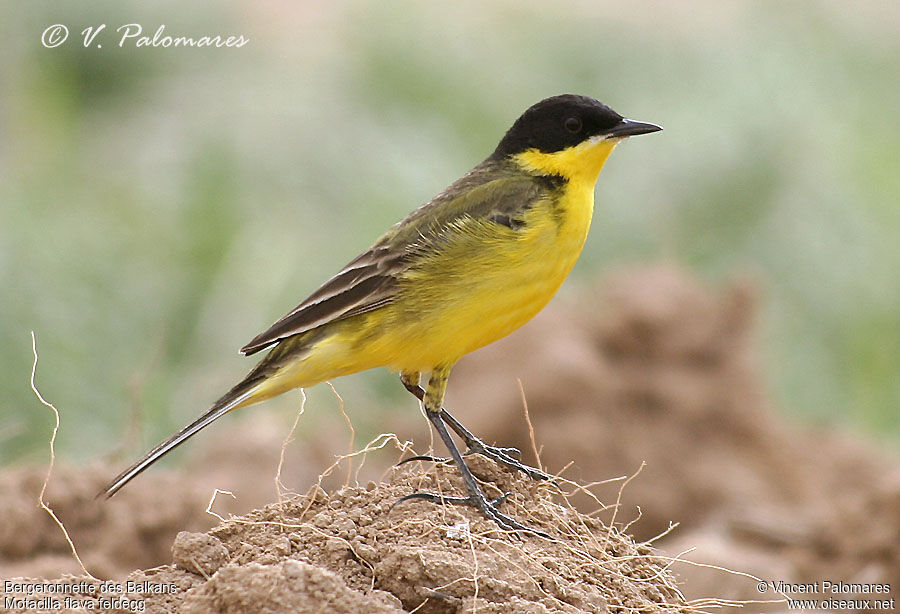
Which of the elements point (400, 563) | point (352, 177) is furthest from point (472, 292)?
point (352, 177)

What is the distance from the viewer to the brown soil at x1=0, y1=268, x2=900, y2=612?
380cm

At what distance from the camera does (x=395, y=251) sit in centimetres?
533

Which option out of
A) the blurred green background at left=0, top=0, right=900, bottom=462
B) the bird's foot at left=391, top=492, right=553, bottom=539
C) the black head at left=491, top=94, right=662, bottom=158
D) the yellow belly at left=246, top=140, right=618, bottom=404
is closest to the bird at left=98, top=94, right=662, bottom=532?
the yellow belly at left=246, top=140, right=618, bottom=404

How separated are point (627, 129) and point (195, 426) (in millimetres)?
2219

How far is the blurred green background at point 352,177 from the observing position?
33.3 ft

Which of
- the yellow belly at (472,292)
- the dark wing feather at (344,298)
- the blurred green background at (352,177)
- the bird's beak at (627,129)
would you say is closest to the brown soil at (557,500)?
the yellow belly at (472,292)

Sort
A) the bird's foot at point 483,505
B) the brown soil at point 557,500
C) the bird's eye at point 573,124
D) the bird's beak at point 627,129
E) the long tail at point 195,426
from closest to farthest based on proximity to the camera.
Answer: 1. the brown soil at point 557,500
2. the bird's foot at point 483,505
3. the long tail at point 195,426
4. the bird's beak at point 627,129
5. the bird's eye at point 573,124

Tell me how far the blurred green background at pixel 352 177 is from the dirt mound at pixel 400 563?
4770 mm

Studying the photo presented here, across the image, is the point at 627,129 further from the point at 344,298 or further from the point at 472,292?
the point at 344,298

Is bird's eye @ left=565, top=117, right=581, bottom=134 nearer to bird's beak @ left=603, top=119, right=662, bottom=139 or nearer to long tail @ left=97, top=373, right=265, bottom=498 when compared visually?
bird's beak @ left=603, top=119, right=662, bottom=139

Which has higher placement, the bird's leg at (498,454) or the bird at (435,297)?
the bird at (435,297)

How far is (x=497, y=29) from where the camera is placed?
691 inches

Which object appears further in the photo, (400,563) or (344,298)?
(344,298)

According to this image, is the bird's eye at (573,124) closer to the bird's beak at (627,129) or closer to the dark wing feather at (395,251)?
the bird's beak at (627,129)
